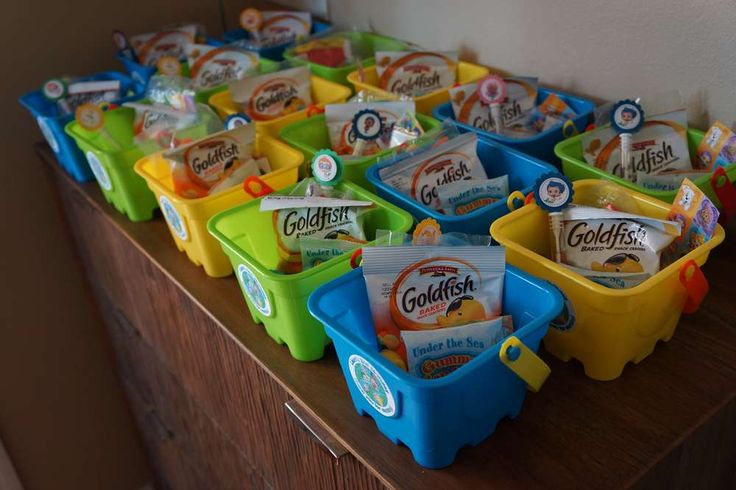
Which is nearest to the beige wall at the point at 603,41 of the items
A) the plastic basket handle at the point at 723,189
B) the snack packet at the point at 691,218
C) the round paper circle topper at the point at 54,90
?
the plastic basket handle at the point at 723,189

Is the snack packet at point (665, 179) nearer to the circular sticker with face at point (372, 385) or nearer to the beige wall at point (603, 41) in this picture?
the beige wall at point (603, 41)

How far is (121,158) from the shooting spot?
126cm

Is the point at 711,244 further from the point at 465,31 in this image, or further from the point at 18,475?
the point at 18,475

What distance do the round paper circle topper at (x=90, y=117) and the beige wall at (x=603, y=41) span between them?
0.69 m

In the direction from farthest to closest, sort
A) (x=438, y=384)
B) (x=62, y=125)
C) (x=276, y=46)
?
(x=276, y=46)
(x=62, y=125)
(x=438, y=384)

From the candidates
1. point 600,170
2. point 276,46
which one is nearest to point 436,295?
point 600,170

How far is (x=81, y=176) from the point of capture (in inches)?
59.5

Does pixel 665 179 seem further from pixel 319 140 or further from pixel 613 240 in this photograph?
pixel 319 140

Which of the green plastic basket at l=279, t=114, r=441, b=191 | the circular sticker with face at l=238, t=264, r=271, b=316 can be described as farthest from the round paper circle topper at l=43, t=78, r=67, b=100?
the circular sticker with face at l=238, t=264, r=271, b=316

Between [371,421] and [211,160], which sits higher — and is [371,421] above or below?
below

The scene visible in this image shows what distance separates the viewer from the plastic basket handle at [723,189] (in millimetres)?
924

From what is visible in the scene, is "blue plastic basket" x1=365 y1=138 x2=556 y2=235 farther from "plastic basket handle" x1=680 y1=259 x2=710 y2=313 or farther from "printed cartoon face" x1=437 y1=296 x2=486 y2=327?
"plastic basket handle" x1=680 y1=259 x2=710 y2=313

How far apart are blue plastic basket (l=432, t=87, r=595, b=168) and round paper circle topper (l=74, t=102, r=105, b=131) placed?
654mm

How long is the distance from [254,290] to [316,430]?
21cm
